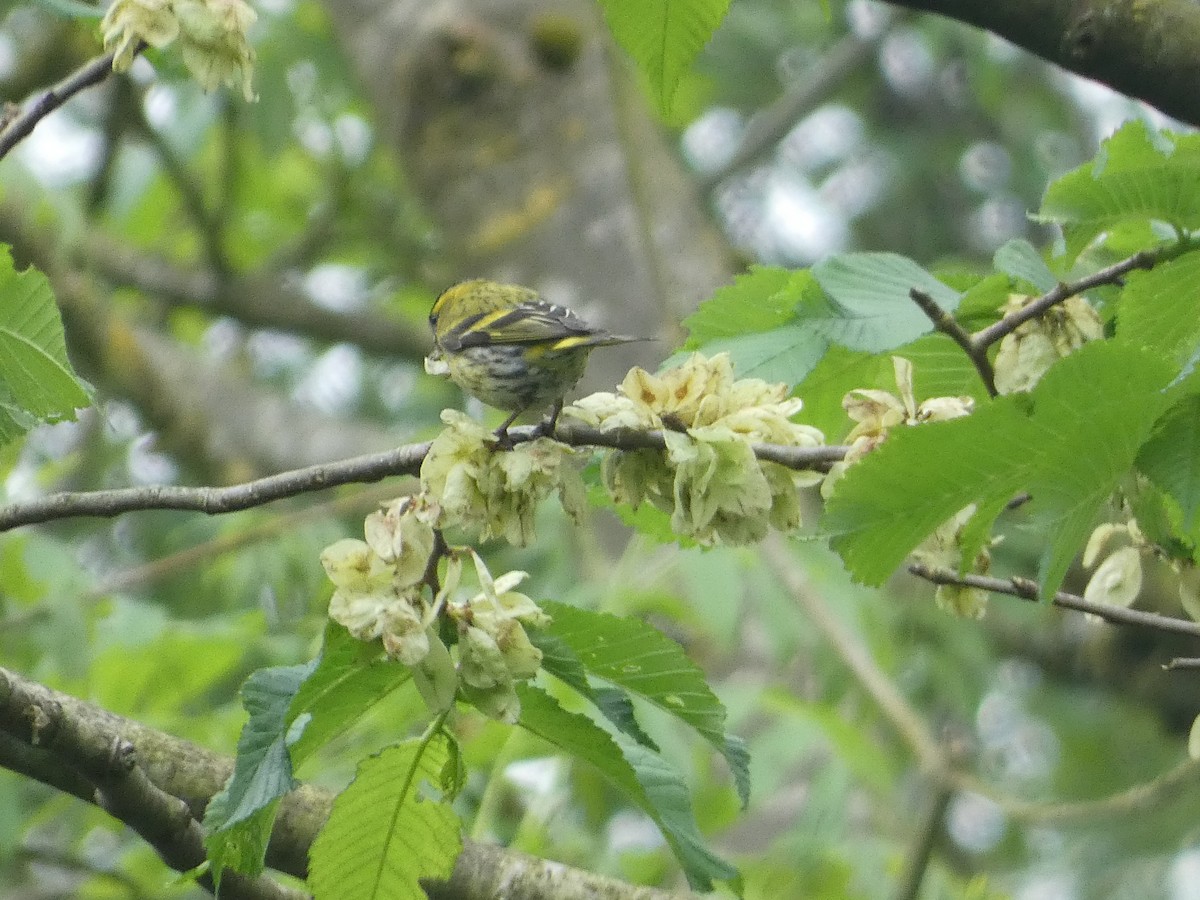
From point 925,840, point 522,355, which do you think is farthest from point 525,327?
point 925,840

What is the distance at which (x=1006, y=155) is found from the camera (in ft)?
33.5

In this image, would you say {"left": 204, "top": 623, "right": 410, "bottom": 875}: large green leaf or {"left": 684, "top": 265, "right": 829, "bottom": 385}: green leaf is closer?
{"left": 204, "top": 623, "right": 410, "bottom": 875}: large green leaf

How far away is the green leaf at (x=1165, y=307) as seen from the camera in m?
Result: 1.70

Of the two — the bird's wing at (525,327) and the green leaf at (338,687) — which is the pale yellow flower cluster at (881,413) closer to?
the green leaf at (338,687)

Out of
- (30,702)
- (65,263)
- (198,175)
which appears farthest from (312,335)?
(30,702)

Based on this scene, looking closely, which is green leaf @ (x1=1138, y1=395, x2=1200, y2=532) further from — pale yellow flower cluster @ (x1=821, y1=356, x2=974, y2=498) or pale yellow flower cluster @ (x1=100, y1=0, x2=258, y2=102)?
pale yellow flower cluster @ (x1=100, y1=0, x2=258, y2=102)

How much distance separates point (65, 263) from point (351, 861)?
4.93 meters

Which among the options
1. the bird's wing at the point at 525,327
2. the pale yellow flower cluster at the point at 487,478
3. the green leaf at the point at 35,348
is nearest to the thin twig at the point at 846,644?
the bird's wing at the point at 525,327

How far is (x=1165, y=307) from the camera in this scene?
1714 mm

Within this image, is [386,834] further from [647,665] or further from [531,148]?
[531,148]

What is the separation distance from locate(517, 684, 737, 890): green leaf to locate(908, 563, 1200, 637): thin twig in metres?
0.41

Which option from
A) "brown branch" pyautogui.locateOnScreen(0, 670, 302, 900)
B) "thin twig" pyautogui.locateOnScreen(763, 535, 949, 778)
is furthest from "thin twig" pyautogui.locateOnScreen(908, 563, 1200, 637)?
"thin twig" pyautogui.locateOnScreen(763, 535, 949, 778)

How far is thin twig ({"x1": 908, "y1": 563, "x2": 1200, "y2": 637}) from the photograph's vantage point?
1734mm

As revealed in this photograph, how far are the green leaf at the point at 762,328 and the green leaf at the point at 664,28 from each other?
25 centimetres
